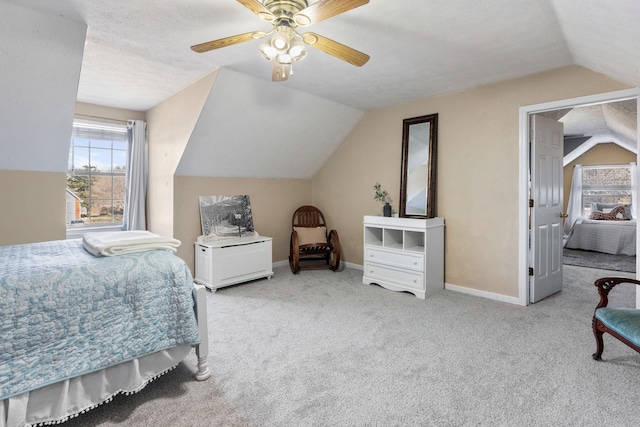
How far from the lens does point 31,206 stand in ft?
10.2

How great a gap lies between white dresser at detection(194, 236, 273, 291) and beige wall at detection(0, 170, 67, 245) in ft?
4.66

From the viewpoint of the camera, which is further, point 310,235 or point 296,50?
point 310,235

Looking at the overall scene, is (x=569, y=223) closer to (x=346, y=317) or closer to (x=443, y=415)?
(x=346, y=317)

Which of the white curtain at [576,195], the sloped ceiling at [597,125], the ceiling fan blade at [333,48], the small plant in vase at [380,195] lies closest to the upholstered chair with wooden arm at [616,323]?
the sloped ceiling at [597,125]

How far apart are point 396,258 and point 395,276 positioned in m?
0.22

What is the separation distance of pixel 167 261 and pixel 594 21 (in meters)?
2.87

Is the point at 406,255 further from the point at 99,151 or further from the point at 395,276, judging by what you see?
the point at 99,151

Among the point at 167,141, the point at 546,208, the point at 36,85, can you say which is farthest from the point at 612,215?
the point at 36,85

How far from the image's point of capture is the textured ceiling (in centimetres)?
207

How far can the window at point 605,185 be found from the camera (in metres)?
7.34

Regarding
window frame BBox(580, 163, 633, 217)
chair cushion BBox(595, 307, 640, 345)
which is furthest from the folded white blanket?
window frame BBox(580, 163, 633, 217)

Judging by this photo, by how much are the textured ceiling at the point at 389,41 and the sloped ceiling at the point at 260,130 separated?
247 mm

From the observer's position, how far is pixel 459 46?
2.66 metres

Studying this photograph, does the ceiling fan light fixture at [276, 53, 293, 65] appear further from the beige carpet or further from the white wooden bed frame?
the beige carpet
